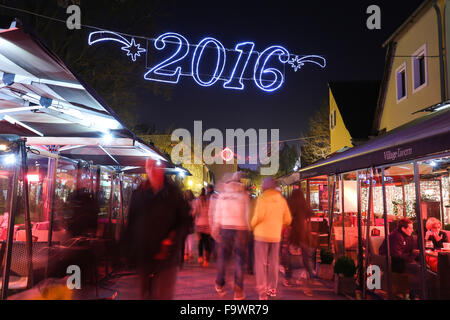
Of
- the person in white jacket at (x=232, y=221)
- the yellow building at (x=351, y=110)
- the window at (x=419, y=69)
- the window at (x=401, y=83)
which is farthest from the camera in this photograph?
the yellow building at (x=351, y=110)

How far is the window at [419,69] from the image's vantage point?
13719 mm

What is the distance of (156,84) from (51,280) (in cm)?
1432

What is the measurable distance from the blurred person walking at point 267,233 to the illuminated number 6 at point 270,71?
125 inches

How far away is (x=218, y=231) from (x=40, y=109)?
347cm

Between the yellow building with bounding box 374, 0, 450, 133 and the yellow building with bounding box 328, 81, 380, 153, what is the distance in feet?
9.50

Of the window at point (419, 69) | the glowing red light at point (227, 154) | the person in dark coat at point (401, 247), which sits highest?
the window at point (419, 69)

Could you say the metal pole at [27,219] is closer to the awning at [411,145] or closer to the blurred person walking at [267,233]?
the blurred person walking at [267,233]

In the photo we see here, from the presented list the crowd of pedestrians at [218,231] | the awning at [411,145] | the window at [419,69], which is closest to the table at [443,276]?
the awning at [411,145]

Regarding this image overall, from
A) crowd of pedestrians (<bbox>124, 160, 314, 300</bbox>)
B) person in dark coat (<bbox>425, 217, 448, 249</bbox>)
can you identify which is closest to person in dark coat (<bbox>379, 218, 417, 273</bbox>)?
crowd of pedestrians (<bbox>124, 160, 314, 300</bbox>)

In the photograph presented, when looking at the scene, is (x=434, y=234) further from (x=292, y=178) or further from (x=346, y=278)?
(x=292, y=178)

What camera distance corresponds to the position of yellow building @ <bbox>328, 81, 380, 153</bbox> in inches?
852

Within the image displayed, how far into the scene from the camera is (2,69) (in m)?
3.79
